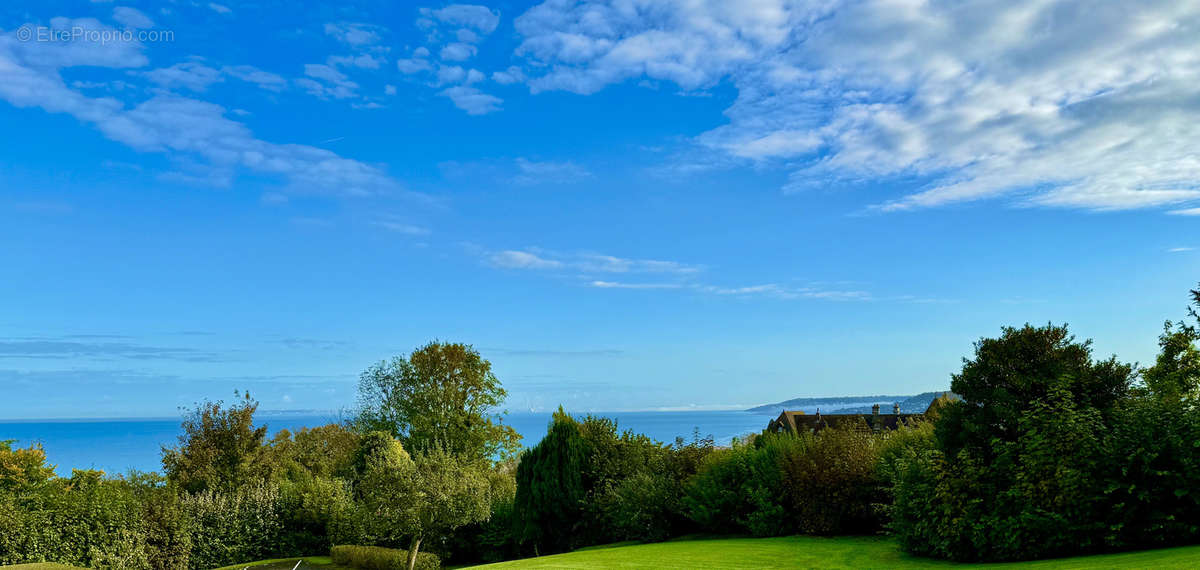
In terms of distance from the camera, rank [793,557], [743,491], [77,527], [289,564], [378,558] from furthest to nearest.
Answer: [289,564] → [378,558] → [77,527] → [743,491] → [793,557]

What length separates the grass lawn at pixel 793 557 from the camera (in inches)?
476

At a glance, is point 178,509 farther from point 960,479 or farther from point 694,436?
point 960,479

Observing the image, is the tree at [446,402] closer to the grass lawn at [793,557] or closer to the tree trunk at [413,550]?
the tree trunk at [413,550]

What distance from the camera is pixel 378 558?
89.0 ft

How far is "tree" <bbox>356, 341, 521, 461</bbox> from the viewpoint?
44.7 meters

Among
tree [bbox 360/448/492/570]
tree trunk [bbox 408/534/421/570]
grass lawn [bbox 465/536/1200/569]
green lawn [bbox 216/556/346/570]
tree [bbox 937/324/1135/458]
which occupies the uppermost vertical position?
tree [bbox 937/324/1135/458]

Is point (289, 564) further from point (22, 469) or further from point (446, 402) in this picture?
point (446, 402)

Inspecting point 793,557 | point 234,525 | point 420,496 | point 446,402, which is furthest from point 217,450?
point 793,557

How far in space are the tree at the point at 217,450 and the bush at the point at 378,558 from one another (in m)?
8.59

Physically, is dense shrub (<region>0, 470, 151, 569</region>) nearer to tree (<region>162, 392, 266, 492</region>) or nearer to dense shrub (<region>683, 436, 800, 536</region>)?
tree (<region>162, 392, 266, 492</region>)

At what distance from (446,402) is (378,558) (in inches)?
722

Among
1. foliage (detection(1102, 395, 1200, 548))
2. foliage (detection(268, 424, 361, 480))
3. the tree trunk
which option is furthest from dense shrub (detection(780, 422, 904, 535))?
foliage (detection(268, 424, 361, 480))

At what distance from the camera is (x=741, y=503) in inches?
920

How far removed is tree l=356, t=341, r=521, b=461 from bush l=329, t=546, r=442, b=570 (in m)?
15.4
